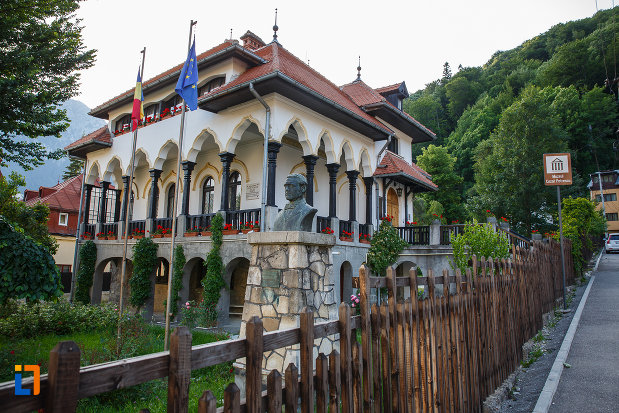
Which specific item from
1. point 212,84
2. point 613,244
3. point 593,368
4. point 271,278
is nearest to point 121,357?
point 271,278

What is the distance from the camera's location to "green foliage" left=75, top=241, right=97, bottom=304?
1656 cm

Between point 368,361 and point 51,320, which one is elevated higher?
point 368,361

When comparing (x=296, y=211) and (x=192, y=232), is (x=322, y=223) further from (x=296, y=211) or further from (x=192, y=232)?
(x=296, y=211)

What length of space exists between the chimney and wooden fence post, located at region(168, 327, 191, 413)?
1836cm

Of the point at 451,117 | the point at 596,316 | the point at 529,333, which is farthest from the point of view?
the point at 451,117

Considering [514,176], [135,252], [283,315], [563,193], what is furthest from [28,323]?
[563,193]

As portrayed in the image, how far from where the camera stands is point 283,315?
199 inches

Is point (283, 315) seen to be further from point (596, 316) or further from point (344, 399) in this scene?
point (596, 316)

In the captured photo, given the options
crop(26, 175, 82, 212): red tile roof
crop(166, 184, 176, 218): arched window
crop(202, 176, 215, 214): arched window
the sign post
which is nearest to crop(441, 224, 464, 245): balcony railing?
the sign post

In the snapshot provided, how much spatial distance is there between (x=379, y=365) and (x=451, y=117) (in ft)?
210

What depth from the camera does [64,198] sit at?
28.9 metres

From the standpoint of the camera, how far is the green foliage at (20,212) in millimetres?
14273

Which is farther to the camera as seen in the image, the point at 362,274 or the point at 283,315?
the point at 283,315

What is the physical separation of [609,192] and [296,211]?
59.8 metres
